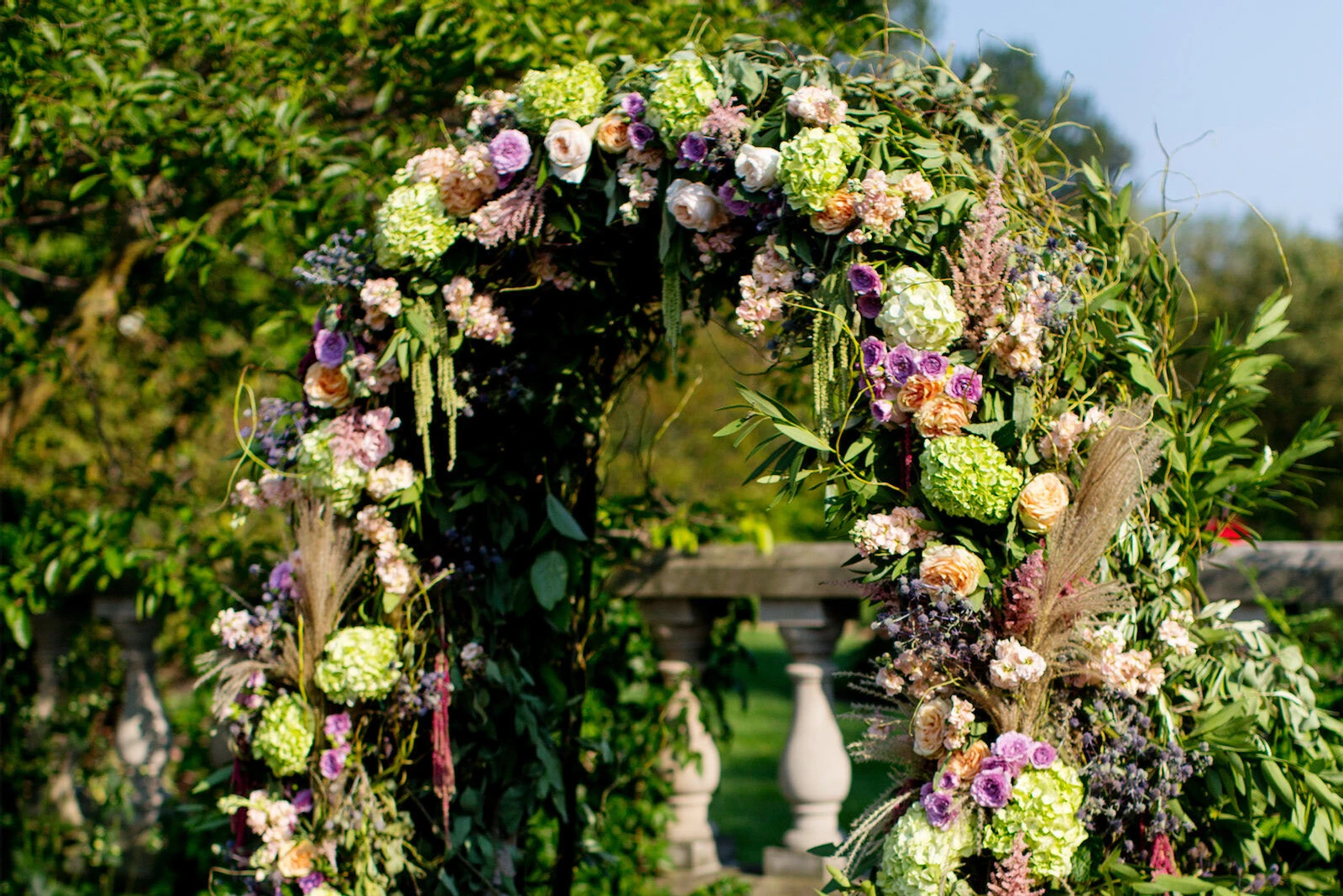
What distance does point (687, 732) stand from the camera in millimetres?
3504

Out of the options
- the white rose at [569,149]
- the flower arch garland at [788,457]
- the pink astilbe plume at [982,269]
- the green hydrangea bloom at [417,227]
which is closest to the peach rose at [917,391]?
the flower arch garland at [788,457]

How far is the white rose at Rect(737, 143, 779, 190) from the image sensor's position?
1938mm

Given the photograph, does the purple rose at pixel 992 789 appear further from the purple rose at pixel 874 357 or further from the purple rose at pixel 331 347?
the purple rose at pixel 331 347

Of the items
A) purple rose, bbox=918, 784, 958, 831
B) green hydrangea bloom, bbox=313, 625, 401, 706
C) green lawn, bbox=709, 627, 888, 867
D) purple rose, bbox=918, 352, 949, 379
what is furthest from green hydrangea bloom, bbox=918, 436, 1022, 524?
green lawn, bbox=709, 627, 888, 867

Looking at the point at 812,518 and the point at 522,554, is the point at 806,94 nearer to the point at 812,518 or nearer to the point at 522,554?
the point at 522,554

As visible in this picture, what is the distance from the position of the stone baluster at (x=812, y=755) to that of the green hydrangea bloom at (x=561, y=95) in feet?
5.61

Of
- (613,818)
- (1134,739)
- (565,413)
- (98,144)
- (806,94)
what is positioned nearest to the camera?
(1134,739)

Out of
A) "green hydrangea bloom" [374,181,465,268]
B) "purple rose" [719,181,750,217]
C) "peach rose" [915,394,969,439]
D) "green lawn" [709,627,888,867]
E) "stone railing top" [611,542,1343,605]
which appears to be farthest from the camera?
"green lawn" [709,627,888,867]

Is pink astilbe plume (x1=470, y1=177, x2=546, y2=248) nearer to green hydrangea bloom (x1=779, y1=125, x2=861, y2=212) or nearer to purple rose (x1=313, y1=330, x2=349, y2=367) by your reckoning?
purple rose (x1=313, y1=330, x2=349, y2=367)

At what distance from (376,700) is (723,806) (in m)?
4.14

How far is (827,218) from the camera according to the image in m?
1.91

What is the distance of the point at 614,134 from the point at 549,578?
107 centimetres

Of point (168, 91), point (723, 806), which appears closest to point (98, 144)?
point (168, 91)

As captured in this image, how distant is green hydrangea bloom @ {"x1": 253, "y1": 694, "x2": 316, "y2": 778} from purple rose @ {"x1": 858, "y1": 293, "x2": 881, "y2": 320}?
1.50 meters
